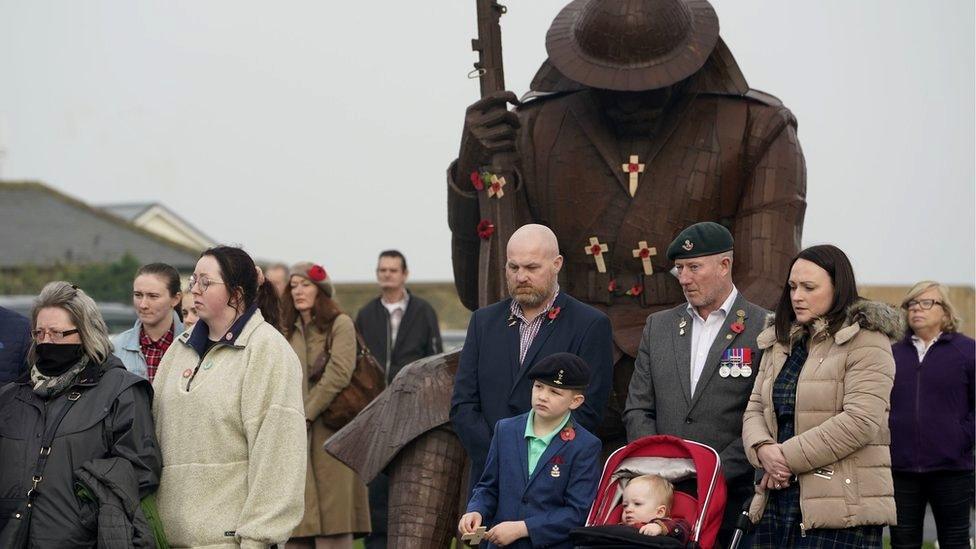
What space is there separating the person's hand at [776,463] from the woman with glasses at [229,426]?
5.46ft

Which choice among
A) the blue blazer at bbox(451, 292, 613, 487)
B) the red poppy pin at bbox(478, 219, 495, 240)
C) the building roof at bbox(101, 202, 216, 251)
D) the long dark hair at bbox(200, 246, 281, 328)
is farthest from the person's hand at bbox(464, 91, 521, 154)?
the building roof at bbox(101, 202, 216, 251)

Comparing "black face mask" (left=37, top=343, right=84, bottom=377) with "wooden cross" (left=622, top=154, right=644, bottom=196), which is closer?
"black face mask" (left=37, top=343, right=84, bottom=377)

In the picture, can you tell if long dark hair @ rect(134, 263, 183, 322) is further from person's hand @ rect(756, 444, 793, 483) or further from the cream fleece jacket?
person's hand @ rect(756, 444, 793, 483)

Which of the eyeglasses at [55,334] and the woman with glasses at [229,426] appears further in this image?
the eyeglasses at [55,334]

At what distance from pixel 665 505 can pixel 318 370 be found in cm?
433

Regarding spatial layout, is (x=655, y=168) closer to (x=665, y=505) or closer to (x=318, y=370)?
(x=665, y=505)

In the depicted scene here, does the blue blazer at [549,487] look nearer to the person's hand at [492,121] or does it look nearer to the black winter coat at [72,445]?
the black winter coat at [72,445]

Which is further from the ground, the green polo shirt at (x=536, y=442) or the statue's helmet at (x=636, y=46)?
the statue's helmet at (x=636, y=46)

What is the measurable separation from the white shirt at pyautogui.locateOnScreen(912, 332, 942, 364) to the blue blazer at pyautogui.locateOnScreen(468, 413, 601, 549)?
3.95 meters

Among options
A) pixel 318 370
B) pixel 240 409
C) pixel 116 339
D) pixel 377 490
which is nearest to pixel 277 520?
pixel 240 409

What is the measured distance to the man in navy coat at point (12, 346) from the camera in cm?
662

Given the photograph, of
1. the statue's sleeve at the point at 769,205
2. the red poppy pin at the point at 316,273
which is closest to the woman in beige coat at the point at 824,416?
the statue's sleeve at the point at 769,205

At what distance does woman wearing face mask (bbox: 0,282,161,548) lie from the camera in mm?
5707

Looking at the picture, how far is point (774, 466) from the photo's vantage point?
5.80 meters
